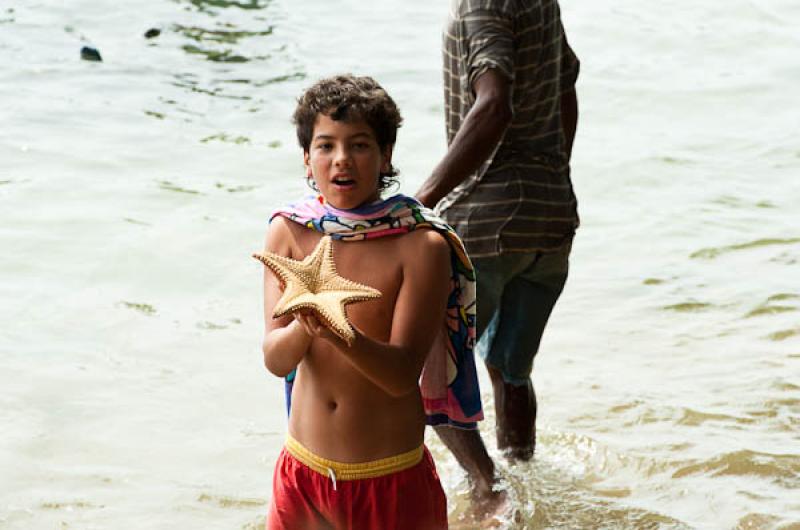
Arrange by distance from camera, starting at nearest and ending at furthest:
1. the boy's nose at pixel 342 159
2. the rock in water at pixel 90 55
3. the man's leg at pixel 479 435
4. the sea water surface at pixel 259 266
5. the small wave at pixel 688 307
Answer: the boy's nose at pixel 342 159 < the man's leg at pixel 479 435 < the sea water surface at pixel 259 266 < the small wave at pixel 688 307 < the rock in water at pixel 90 55

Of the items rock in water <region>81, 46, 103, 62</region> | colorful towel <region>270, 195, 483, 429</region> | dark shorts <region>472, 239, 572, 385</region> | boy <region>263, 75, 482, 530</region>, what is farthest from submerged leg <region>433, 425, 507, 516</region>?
rock in water <region>81, 46, 103, 62</region>

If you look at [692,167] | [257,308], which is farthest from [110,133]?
[692,167]

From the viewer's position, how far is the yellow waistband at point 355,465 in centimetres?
292

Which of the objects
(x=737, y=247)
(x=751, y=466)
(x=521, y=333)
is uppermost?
(x=521, y=333)

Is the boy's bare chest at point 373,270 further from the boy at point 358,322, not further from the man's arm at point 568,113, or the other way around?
the man's arm at point 568,113

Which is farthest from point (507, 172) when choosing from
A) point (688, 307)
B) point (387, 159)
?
point (688, 307)

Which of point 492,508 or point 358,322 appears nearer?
point 358,322

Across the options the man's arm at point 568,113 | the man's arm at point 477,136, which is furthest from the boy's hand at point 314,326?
the man's arm at point 568,113

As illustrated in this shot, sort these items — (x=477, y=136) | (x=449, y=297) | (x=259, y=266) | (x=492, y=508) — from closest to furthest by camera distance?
(x=449, y=297)
(x=477, y=136)
(x=492, y=508)
(x=259, y=266)

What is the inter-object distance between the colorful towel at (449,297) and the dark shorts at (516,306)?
2.46ft

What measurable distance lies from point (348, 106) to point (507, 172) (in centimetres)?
111

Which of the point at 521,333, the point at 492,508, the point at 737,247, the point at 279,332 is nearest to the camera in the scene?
the point at 279,332

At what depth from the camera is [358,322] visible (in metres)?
2.90

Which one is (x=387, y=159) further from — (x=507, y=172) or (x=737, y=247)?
(x=737, y=247)
